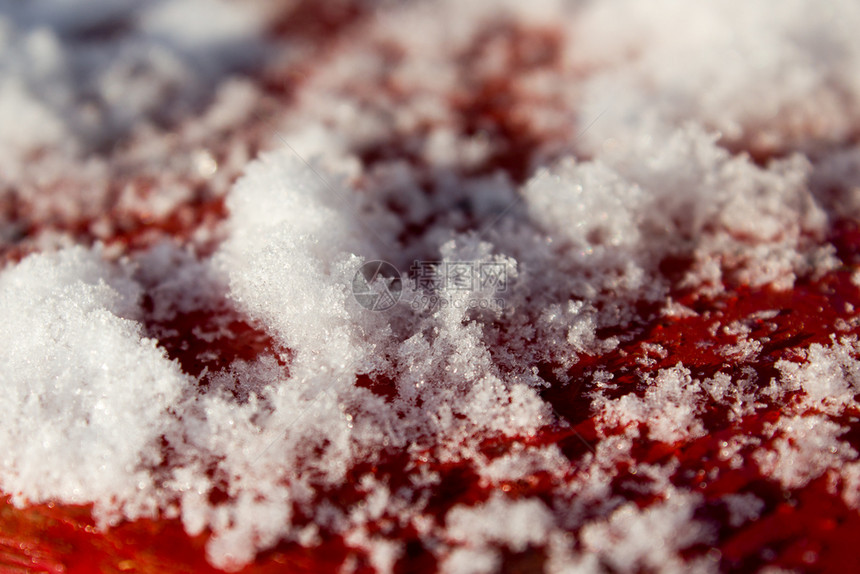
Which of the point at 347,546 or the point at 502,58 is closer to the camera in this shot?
the point at 347,546

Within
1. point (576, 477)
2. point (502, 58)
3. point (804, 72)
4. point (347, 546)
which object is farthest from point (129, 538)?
point (804, 72)

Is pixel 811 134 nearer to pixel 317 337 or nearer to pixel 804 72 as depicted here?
pixel 804 72

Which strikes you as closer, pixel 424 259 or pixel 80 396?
pixel 80 396

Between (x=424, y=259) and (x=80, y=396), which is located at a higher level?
(x=424, y=259)

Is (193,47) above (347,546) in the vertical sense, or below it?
above

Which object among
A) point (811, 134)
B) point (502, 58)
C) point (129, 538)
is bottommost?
point (129, 538)

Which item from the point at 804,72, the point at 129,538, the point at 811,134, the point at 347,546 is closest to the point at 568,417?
the point at 347,546

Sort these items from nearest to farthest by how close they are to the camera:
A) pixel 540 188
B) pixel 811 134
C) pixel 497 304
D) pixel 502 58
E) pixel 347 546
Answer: pixel 347 546, pixel 497 304, pixel 540 188, pixel 811 134, pixel 502 58

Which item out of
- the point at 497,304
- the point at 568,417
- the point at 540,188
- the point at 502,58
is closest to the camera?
the point at 568,417
